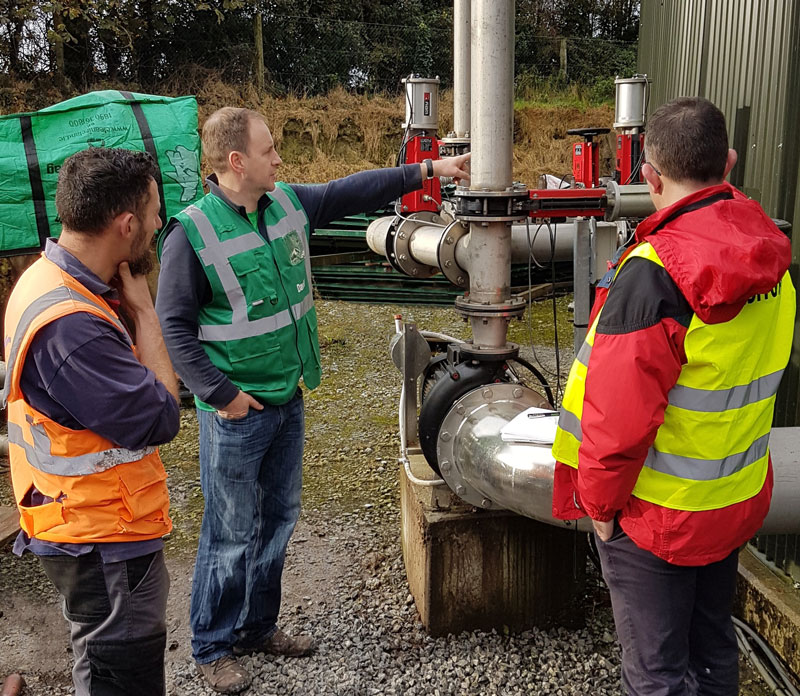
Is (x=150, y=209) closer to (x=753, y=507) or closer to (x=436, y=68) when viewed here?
(x=753, y=507)

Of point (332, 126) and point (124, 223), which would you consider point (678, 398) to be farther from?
point (332, 126)

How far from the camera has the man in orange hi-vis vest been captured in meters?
1.89

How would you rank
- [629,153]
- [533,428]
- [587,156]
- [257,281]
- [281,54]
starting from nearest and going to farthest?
[533,428] < [257,281] < [629,153] < [587,156] < [281,54]

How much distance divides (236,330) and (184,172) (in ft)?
10.4

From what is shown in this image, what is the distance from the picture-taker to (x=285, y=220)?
116 inches

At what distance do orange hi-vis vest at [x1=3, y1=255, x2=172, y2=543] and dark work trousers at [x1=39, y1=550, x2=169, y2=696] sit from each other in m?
0.09

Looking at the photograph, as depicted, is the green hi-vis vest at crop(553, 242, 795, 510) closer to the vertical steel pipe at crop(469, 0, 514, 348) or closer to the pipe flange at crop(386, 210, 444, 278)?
the vertical steel pipe at crop(469, 0, 514, 348)

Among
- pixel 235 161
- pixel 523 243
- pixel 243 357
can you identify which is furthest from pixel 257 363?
pixel 523 243

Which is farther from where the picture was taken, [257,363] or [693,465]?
[257,363]

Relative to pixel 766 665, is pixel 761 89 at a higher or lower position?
higher

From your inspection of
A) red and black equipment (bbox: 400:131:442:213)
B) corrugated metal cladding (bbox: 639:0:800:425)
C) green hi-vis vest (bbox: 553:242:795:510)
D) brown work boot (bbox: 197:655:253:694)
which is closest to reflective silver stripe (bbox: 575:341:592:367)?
green hi-vis vest (bbox: 553:242:795:510)

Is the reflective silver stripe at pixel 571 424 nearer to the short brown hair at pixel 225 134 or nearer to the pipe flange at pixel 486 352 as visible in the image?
the pipe flange at pixel 486 352

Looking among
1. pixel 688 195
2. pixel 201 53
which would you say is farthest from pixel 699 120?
pixel 201 53

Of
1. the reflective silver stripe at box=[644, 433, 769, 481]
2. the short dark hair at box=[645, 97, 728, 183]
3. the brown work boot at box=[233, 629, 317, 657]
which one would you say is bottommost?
the brown work boot at box=[233, 629, 317, 657]
